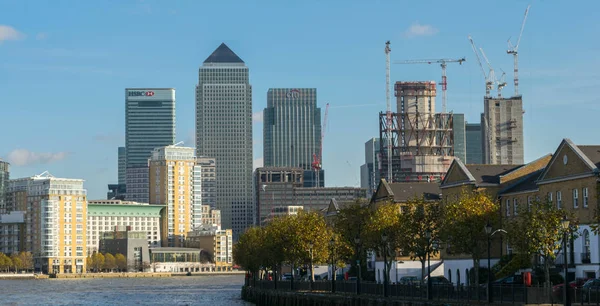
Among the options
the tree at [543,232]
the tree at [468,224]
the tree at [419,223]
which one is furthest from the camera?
the tree at [419,223]

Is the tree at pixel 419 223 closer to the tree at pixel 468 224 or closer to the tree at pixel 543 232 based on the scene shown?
the tree at pixel 468 224

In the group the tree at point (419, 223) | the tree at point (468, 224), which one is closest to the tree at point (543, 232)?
the tree at point (468, 224)

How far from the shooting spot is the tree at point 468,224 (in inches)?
3767

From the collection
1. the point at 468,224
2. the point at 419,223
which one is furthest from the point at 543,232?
the point at 419,223

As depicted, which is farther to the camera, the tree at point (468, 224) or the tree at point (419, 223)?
the tree at point (419, 223)

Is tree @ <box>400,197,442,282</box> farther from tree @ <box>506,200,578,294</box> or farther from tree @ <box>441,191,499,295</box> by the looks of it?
tree @ <box>506,200,578,294</box>

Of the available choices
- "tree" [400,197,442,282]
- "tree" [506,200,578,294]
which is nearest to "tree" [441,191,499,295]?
"tree" [400,197,442,282]

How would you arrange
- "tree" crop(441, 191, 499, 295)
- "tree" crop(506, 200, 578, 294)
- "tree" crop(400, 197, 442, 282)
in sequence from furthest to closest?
"tree" crop(400, 197, 442, 282) < "tree" crop(441, 191, 499, 295) < "tree" crop(506, 200, 578, 294)

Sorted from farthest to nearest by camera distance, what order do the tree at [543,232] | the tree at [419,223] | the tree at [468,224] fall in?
1. the tree at [419,223]
2. the tree at [468,224]
3. the tree at [543,232]

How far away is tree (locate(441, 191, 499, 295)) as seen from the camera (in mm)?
95688

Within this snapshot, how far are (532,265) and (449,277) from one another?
2594 centimetres

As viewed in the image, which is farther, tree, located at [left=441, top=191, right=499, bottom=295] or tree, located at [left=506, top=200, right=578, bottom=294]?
tree, located at [left=441, top=191, right=499, bottom=295]

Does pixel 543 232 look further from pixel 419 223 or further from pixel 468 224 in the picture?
pixel 419 223

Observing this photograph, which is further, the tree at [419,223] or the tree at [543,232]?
the tree at [419,223]
